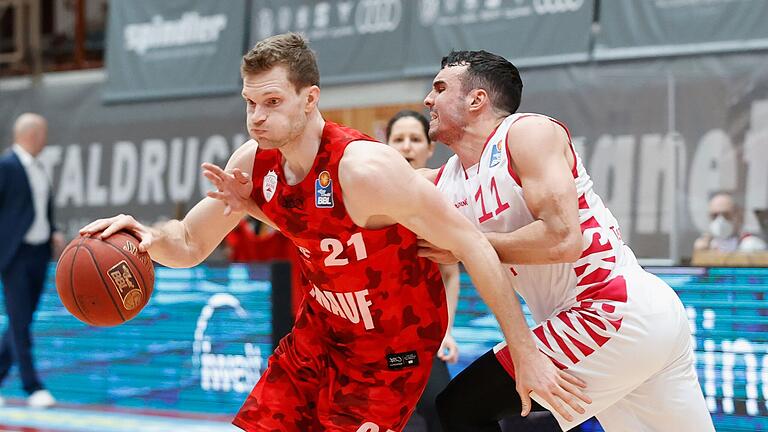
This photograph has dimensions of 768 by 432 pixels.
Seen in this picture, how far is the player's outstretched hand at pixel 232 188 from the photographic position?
353 cm

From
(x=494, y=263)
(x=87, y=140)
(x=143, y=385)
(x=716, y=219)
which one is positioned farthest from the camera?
(x=87, y=140)

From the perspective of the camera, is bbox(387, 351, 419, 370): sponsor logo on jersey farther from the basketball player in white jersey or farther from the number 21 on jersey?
the number 21 on jersey

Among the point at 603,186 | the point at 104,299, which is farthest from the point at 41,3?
the point at 104,299

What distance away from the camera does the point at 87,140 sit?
46.0ft

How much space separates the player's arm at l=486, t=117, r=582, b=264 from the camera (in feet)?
10.6

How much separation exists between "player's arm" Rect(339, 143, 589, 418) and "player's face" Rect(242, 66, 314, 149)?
27 centimetres

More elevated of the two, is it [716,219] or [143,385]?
[716,219]

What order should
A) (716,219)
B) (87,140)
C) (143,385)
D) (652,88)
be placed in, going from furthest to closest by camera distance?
(87,140)
(652,88)
(716,219)
(143,385)

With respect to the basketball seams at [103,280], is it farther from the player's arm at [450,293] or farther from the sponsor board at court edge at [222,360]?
the sponsor board at court edge at [222,360]

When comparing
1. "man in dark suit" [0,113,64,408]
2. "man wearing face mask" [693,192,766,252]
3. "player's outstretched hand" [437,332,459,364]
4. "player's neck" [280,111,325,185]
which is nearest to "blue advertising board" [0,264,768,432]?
"man in dark suit" [0,113,64,408]

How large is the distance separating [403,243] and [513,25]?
7.10m

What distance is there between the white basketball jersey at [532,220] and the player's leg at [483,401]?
30 cm

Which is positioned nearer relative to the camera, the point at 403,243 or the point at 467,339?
the point at 403,243

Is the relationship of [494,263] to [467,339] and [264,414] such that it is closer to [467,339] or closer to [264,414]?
[264,414]
